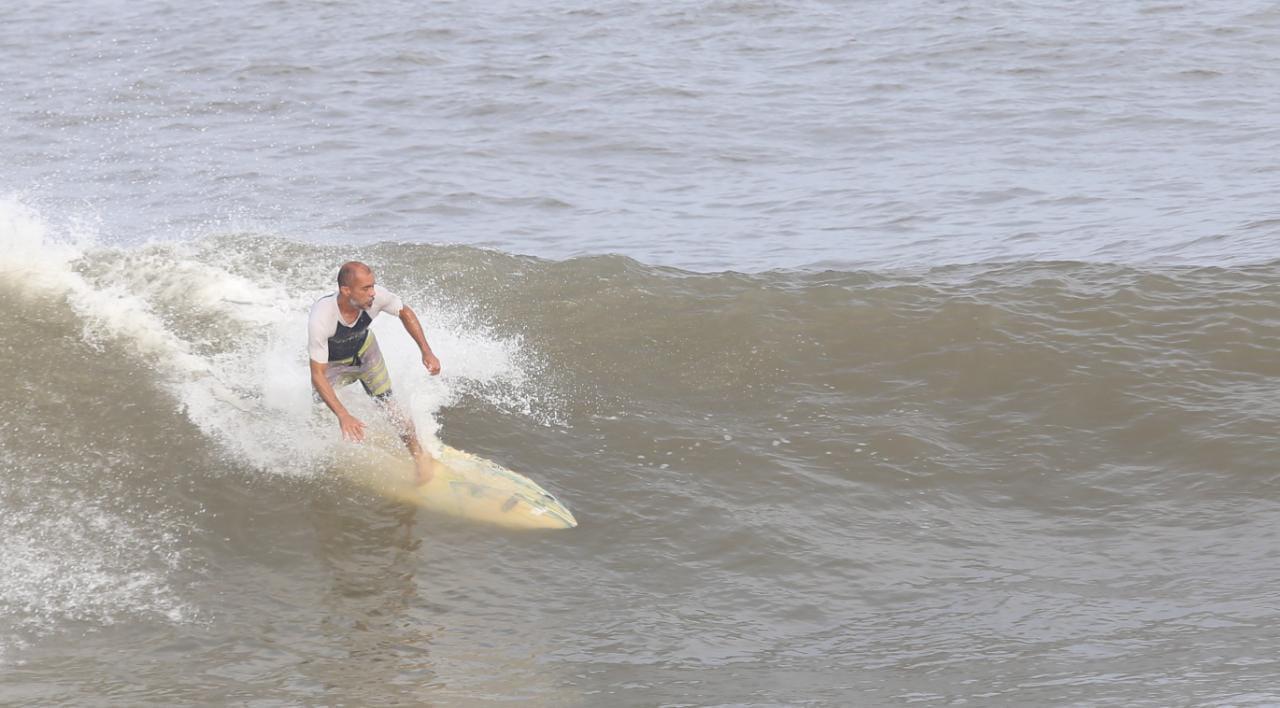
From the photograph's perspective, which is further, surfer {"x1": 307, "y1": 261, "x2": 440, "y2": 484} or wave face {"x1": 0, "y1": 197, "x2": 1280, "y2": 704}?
surfer {"x1": 307, "y1": 261, "x2": 440, "y2": 484}

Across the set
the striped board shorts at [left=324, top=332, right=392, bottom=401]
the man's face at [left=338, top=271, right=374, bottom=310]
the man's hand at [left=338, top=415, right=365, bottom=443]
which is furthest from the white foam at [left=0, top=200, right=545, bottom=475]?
the man's face at [left=338, top=271, right=374, bottom=310]

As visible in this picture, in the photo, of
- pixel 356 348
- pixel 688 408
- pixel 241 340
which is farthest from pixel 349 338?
pixel 241 340

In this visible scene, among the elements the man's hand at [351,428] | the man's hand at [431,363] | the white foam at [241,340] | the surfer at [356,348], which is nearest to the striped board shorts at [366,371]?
the surfer at [356,348]

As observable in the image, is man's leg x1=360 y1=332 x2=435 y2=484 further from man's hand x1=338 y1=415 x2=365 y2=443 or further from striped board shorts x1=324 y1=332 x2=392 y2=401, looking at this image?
man's hand x1=338 y1=415 x2=365 y2=443

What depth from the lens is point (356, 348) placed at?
328 inches

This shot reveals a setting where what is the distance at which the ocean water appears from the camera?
22.6ft

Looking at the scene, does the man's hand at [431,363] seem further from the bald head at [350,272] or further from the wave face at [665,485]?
the wave face at [665,485]

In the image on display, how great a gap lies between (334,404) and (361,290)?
0.71 m

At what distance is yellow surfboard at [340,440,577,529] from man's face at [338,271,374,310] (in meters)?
1.39

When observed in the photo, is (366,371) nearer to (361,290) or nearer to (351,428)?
(351,428)

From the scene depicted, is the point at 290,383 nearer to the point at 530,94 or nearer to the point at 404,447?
the point at 404,447

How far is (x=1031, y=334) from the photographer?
10.8 meters

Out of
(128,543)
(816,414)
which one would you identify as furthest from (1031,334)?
(128,543)

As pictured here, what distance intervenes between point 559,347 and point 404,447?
2285mm
